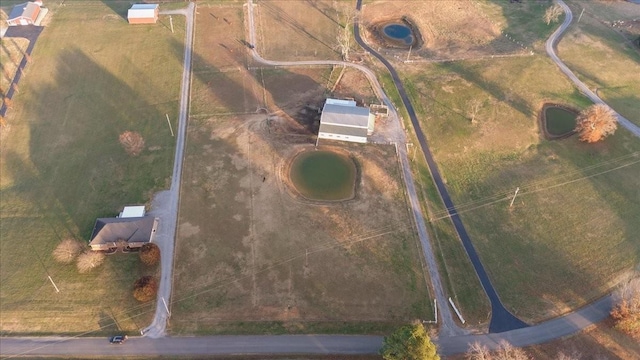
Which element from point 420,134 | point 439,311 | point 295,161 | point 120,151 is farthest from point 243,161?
point 439,311

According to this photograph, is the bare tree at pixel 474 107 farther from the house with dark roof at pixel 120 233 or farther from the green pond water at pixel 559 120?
the house with dark roof at pixel 120 233

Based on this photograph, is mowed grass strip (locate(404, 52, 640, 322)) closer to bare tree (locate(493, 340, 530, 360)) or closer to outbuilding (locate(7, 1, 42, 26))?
bare tree (locate(493, 340, 530, 360))

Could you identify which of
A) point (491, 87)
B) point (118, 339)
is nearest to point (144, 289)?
point (118, 339)

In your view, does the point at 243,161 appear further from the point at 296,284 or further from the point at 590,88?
the point at 590,88

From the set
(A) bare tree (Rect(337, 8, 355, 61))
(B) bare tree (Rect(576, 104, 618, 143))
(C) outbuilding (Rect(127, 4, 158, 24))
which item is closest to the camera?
(B) bare tree (Rect(576, 104, 618, 143))

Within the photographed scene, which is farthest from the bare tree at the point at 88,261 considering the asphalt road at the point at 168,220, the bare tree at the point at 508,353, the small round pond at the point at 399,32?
the small round pond at the point at 399,32

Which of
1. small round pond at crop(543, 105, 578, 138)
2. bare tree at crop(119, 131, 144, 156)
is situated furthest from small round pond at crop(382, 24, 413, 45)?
bare tree at crop(119, 131, 144, 156)

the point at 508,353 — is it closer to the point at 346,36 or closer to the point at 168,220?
the point at 168,220
